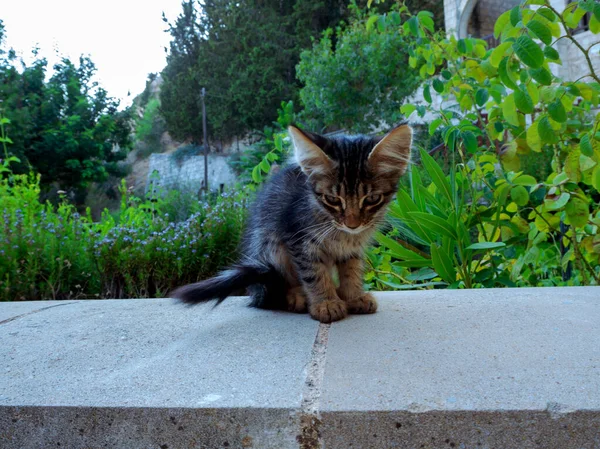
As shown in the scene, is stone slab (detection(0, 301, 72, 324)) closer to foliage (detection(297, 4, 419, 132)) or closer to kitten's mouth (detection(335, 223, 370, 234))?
kitten's mouth (detection(335, 223, 370, 234))

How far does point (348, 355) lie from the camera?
4.90 feet

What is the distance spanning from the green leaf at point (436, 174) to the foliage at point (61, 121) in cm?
1607

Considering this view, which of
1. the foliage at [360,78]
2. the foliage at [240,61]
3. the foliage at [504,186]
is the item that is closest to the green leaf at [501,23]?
the foliage at [504,186]

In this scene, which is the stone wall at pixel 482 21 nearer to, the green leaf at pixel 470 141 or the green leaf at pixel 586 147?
the green leaf at pixel 470 141

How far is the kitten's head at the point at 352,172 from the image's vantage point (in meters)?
1.96

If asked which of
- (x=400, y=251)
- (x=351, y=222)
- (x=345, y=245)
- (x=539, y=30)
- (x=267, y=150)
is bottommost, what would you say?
(x=400, y=251)

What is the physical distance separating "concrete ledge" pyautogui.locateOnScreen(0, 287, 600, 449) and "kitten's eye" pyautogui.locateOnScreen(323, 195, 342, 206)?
44 centimetres

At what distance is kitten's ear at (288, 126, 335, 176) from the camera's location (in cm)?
192

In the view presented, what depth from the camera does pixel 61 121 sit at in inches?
736

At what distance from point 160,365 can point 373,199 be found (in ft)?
3.23

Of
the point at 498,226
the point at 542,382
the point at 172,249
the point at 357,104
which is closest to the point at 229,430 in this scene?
the point at 542,382

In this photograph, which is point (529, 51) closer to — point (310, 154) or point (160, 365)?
point (310, 154)

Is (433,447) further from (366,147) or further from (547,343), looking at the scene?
(366,147)

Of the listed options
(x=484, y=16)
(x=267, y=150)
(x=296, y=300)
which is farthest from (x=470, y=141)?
(x=484, y=16)
